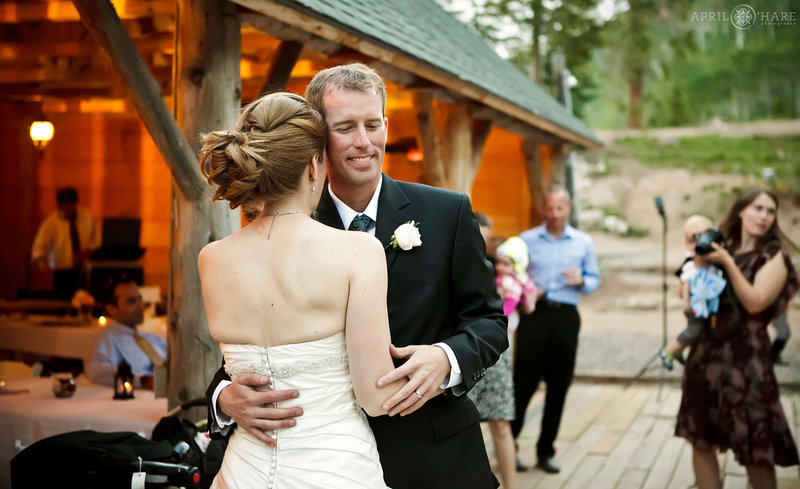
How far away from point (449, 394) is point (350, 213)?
57cm

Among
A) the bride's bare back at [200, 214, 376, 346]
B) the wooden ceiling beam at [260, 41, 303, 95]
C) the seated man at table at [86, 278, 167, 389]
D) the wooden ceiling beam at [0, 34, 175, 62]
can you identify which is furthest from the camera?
the wooden ceiling beam at [0, 34, 175, 62]

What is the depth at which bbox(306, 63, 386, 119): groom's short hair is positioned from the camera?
7.02 ft

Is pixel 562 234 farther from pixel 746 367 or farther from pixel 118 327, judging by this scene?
pixel 118 327

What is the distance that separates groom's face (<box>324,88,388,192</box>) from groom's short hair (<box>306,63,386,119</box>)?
0.01 m

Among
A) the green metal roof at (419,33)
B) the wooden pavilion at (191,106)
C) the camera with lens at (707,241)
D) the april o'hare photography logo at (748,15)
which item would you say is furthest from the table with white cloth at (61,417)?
the april o'hare photography logo at (748,15)

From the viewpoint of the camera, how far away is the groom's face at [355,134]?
6.99 ft

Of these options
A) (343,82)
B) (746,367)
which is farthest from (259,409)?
(746,367)

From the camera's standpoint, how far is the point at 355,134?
2.14 meters

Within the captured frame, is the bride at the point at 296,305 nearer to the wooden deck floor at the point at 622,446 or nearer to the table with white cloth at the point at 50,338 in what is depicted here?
the wooden deck floor at the point at 622,446

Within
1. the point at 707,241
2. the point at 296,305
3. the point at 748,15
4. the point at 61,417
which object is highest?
the point at 748,15

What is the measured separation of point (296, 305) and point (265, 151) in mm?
351

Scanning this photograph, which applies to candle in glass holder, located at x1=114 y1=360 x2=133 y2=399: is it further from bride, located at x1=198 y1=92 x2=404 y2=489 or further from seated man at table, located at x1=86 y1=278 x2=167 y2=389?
bride, located at x1=198 y1=92 x2=404 y2=489

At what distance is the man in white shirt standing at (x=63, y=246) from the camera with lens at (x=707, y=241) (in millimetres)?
5810

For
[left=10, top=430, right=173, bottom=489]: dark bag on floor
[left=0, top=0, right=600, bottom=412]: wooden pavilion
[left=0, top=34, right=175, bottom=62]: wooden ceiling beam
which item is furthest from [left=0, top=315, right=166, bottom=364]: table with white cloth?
[left=10, top=430, right=173, bottom=489]: dark bag on floor
